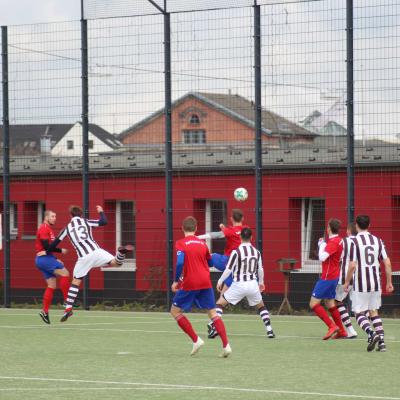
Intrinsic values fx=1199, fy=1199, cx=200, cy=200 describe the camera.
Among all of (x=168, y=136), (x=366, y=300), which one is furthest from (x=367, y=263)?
(x=168, y=136)

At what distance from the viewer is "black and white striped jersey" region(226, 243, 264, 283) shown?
17.1 m

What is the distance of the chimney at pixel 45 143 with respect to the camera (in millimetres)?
29950

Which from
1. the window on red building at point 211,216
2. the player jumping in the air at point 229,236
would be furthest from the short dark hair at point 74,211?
the window on red building at point 211,216

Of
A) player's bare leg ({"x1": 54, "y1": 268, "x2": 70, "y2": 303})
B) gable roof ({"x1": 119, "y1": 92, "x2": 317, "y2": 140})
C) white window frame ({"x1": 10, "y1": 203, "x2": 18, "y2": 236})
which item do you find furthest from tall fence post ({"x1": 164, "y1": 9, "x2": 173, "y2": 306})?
white window frame ({"x1": 10, "y1": 203, "x2": 18, "y2": 236})

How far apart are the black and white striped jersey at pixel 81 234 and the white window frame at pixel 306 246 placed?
18.0 feet

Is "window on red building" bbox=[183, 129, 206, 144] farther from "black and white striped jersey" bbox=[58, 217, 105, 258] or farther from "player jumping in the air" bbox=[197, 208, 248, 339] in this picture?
"player jumping in the air" bbox=[197, 208, 248, 339]

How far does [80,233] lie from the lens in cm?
2095

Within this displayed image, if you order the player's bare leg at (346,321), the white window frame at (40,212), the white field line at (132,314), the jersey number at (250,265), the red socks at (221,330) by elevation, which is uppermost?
the white window frame at (40,212)

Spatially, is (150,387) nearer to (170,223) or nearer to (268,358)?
(268,358)

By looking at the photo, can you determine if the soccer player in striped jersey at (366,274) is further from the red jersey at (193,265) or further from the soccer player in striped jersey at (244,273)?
the red jersey at (193,265)

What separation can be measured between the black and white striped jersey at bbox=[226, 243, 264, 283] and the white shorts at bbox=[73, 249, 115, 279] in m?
4.35

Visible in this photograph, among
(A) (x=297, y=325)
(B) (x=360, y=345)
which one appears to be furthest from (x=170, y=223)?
(B) (x=360, y=345)

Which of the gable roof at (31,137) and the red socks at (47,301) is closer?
the red socks at (47,301)

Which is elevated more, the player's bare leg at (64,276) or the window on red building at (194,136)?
the window on red building at (194,136)
